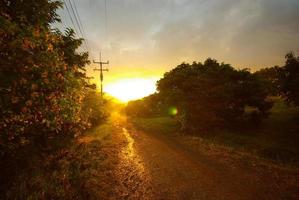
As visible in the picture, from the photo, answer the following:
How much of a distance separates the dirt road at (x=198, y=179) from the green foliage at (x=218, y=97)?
34.2ft

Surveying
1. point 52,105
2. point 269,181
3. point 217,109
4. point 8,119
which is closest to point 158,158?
point 269,181

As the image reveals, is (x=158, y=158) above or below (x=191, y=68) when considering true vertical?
below

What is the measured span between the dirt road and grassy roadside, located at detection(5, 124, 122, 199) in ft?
2.39

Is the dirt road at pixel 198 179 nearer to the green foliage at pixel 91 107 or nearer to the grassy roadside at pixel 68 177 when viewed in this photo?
the grassy roadside at pixel 68 177

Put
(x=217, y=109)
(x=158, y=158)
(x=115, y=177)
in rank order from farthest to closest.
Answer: (x=217, y=109), (x=158, y=158), (x=115, y=177)

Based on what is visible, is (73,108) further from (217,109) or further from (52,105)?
(217,109)

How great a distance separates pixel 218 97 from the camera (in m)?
24.0

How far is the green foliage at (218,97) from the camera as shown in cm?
2455

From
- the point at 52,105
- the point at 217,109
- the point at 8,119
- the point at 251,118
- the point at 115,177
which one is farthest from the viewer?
the point at 251,118

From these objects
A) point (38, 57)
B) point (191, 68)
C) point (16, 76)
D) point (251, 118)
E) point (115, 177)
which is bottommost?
point (115, 177)

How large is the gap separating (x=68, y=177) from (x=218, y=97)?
1711cm

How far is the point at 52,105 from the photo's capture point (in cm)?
871

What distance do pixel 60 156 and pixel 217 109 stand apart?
51.5 ft

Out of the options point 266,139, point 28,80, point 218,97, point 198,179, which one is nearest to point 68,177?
point 28,80
